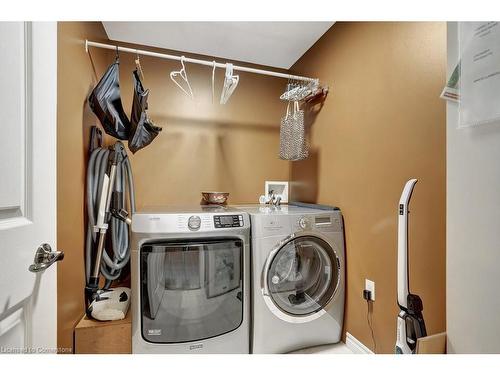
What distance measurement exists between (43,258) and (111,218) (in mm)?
1033

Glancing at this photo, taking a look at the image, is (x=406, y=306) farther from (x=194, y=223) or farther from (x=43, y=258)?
(x=43, y=258)

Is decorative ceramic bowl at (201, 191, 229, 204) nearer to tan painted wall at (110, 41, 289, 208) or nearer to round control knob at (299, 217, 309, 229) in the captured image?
tan painted wall at (110, 41, 289, 208)

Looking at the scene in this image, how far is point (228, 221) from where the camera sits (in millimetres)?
1479

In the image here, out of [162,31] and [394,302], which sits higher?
[162,31]

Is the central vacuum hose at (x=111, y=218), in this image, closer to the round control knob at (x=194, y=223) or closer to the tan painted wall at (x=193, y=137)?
the tan painted wall at (x=193, y=137)

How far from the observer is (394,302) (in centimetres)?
128

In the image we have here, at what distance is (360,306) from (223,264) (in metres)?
0.97

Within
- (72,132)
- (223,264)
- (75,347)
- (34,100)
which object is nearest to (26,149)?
(34,100)

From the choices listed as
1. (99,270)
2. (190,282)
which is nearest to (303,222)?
(190,282)

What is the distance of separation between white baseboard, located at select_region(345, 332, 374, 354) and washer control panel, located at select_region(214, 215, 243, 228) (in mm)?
1115

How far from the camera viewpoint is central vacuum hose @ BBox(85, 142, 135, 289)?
4.72 feet

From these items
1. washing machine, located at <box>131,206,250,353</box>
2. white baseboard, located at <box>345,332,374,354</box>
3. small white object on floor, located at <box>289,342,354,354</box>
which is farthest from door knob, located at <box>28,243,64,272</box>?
white baseboard, located at <box>345,332,374,354</box>

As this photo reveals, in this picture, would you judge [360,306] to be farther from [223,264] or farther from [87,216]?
[87,216]
